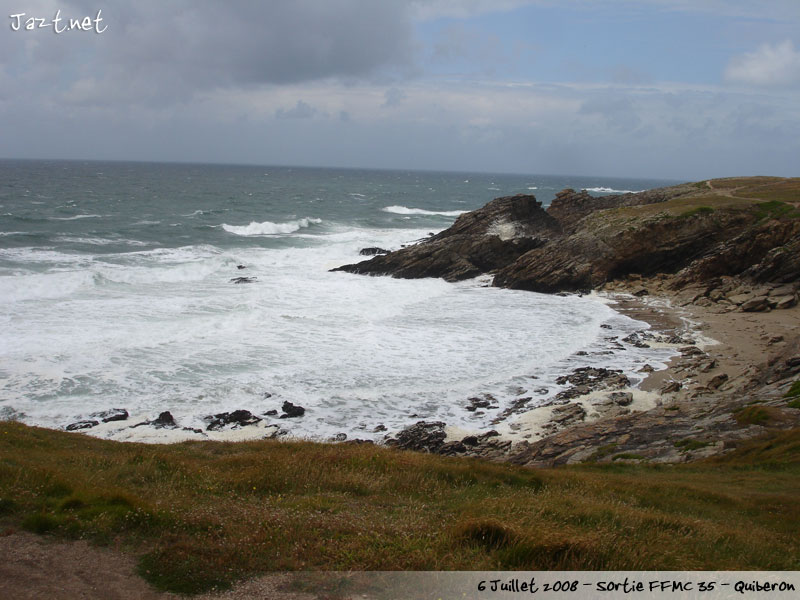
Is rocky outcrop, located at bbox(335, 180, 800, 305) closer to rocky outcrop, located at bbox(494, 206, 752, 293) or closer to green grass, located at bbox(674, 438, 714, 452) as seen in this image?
rocky outcrop, located at bbox(494, 206, 752, 293)

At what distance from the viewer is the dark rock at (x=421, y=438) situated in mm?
18703

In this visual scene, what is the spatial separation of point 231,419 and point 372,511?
39.8 ft

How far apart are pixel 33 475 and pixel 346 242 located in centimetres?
5716

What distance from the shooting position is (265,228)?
76000 millimetres

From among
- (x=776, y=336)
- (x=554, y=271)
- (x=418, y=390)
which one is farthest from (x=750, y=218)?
(x=418, y=390)

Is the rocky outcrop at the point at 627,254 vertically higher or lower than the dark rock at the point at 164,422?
higher

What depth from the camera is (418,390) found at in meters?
23.5

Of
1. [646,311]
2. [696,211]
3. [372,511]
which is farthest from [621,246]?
[372,511]

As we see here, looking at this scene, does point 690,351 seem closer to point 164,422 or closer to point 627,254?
point 627,254

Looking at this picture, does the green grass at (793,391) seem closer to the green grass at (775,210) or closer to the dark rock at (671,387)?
the dark rock at (671,387)

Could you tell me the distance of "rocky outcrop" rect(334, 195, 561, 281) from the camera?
161ft

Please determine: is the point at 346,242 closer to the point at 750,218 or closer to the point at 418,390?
the point at 750,218

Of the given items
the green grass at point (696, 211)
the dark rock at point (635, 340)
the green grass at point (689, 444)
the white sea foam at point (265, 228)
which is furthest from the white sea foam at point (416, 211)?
the green grass at point (689, 444)

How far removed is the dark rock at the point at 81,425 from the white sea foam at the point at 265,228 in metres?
53.4
